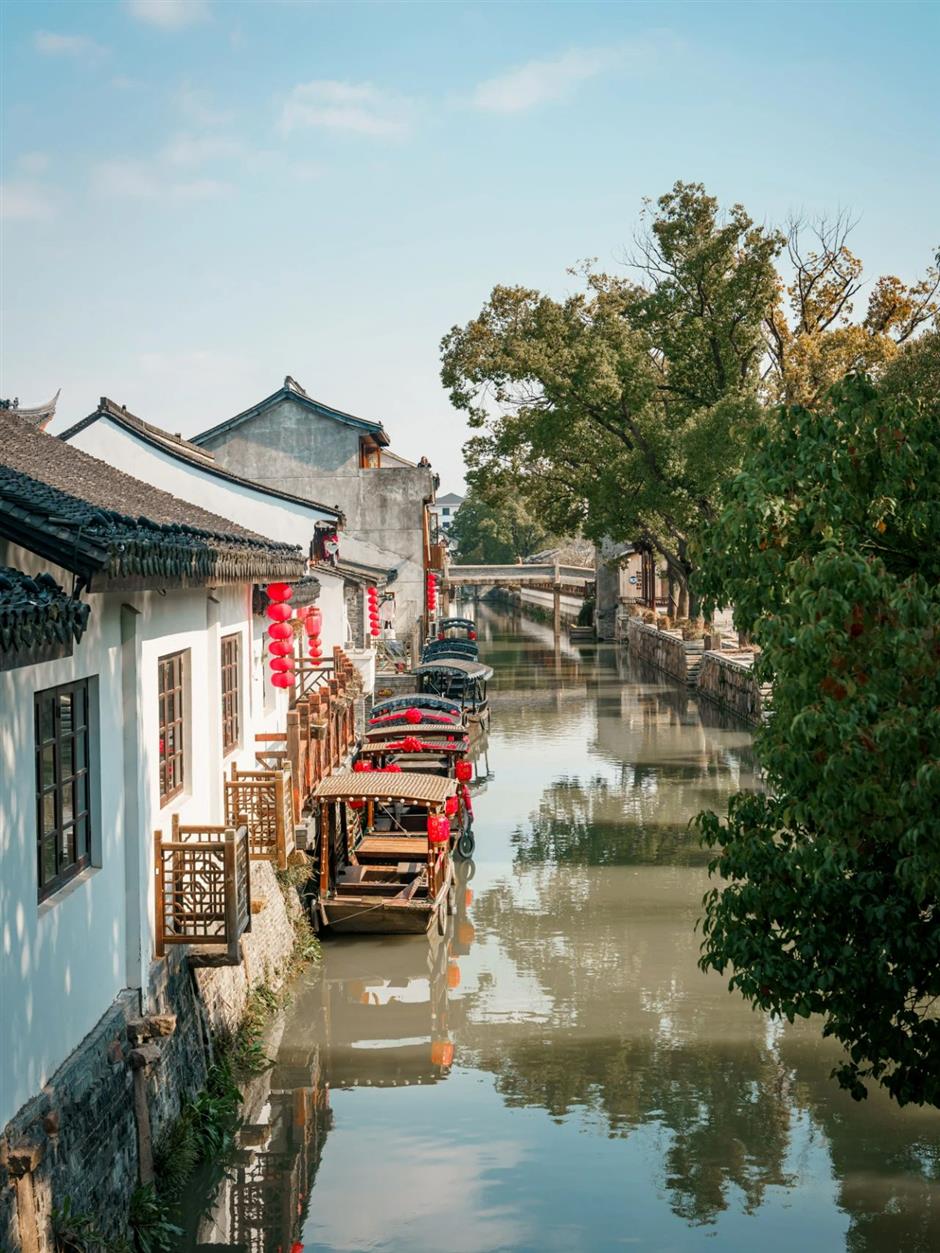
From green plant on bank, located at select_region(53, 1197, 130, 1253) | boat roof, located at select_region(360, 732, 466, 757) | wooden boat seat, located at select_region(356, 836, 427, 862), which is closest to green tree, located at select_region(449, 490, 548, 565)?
boat roof, located at select_region(360, 732, 466, 757)

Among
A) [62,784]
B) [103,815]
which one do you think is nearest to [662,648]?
[103,815]

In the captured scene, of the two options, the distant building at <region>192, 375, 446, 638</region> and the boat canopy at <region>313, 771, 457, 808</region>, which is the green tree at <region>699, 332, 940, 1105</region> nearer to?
the boat canopy at <region>313, 771, 457, 808</region>

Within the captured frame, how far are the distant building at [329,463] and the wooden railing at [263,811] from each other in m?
23.5

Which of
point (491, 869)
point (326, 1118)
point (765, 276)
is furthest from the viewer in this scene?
point (765, 276)

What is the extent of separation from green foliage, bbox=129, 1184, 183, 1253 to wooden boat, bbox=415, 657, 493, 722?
79.0 feet

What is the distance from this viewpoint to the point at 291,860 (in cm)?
1464

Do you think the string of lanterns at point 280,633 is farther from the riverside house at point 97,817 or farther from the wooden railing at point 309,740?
Answer: the riverside house at point 97,817

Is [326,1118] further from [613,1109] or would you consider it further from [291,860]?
[291,860]

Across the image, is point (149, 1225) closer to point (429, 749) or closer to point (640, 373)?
point (429, 749)

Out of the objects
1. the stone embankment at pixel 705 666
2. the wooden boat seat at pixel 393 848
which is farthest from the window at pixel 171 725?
the stone embankment at pixel 705 666

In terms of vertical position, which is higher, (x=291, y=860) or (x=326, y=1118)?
(x=291, y=860)

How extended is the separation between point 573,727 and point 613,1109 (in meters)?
23.7

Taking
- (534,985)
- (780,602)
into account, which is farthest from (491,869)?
(780,602)

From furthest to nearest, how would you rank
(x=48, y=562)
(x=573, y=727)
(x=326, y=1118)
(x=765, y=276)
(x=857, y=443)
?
(x=765, y=276)
(x=573, y=727)
(x=326, y=1118)
(x=48, y=562)
(x=857, y=443)
